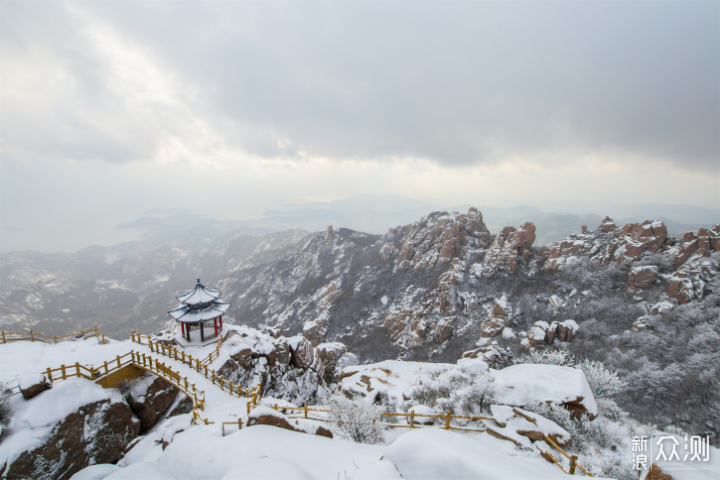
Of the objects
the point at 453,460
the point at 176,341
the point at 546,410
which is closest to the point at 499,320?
the point at 546,410

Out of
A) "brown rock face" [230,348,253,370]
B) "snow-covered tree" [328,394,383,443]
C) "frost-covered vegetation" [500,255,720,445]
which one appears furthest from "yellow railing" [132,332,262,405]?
"frost-covered vegetation" [500,255,720,445]

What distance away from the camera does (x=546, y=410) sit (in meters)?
13.7

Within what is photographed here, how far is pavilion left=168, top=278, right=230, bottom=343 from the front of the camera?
26453mm

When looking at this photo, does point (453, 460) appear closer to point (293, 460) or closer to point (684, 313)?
point (293, 460)

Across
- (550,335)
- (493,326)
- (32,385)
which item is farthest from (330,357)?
(32,385)

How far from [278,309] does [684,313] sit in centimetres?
9946

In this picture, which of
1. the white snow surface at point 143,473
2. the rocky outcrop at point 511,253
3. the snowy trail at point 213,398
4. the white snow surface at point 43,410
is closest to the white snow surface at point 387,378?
the snowy trail at point 213,398

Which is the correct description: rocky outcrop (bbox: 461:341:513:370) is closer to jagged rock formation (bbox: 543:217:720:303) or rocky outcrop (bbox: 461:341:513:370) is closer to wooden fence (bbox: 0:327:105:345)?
jagged rock formation (bbox: 543:217:720:303)

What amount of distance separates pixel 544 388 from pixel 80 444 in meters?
26.7

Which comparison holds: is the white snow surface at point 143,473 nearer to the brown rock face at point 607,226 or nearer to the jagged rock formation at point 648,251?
the jagged rock formation at point 648,251

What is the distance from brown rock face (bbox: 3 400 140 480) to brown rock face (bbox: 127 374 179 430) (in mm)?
669

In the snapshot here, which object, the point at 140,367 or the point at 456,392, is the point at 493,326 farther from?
the point at 140,367

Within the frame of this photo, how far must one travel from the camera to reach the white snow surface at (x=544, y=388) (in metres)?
14.0

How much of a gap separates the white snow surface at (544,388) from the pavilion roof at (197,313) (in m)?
26.0
